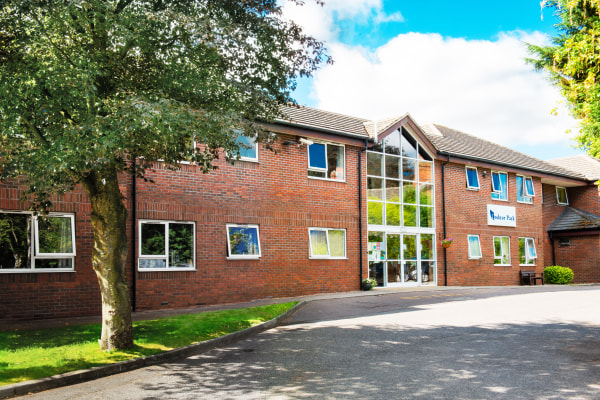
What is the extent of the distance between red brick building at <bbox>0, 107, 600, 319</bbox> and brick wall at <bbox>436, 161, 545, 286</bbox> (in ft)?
0.21

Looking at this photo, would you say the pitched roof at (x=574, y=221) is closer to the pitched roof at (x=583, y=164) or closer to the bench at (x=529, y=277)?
the pitched roof at (x=583, y=164)

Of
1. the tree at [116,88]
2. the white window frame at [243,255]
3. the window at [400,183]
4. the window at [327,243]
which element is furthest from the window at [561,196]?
the tree at [116,88]

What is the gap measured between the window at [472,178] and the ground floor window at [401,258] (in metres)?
3.67

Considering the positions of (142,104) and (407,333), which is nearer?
(142,104)

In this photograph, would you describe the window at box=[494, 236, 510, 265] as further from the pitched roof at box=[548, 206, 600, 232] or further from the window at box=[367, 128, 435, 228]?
the pitched roof at box=[548, 206, 600, 232]

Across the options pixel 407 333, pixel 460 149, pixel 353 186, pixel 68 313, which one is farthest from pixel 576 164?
pixel 68 313

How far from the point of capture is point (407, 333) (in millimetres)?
9578

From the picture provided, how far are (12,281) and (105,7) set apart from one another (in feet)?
24.2

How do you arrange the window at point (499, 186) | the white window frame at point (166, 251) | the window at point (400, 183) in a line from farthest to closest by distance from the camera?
the window at point (499, 186)
the window at point (400, 183)
the white window frame at point (166, 251)

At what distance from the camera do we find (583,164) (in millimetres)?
32375

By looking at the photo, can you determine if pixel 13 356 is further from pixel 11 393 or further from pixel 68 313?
pixel 68 313

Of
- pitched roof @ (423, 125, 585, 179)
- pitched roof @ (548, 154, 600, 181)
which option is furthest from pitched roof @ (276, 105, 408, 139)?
pitched roof @ (548, 154, 600, 181)

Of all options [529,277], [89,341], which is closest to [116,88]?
[89,341]

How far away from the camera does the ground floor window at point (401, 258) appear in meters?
19.9
